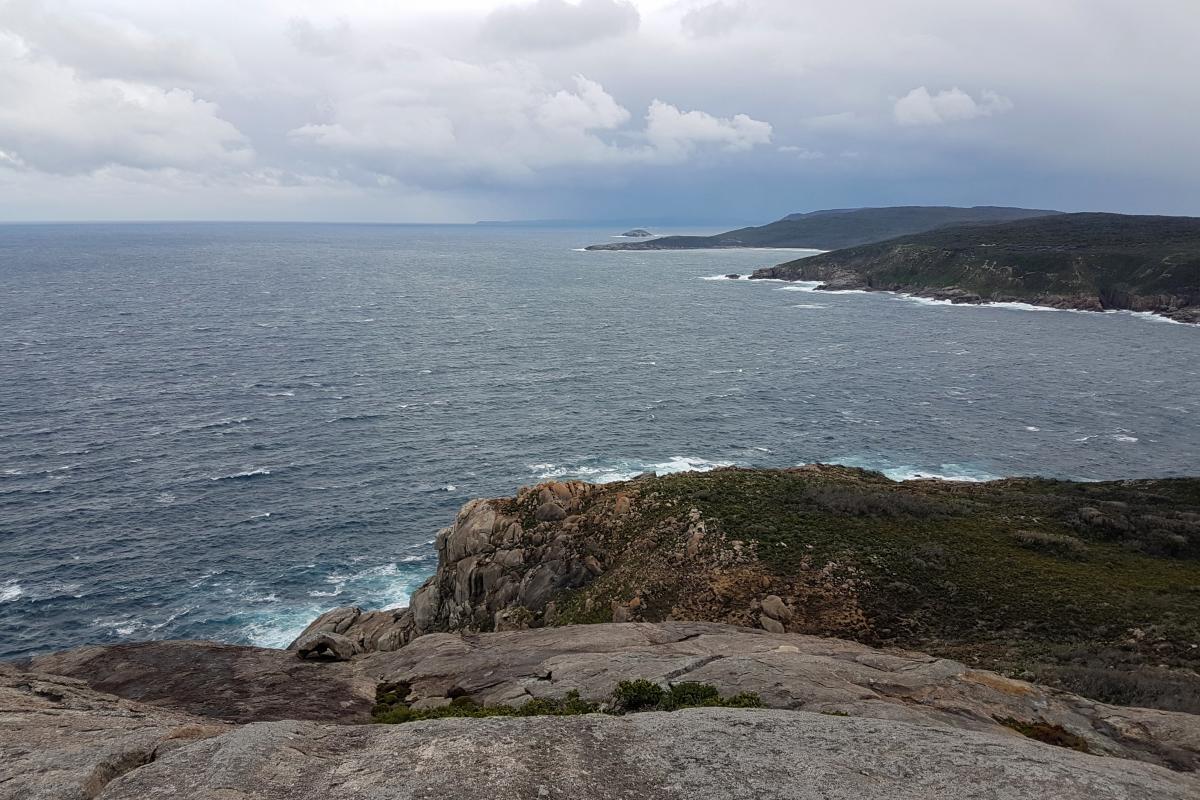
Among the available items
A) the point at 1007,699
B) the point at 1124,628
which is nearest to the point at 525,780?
the point at 1007,699

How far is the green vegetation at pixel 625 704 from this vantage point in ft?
62.9

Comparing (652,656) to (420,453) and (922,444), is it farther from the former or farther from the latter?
(922,444)

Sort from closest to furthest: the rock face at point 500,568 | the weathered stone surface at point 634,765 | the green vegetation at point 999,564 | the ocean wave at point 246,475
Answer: the weathered stone surface at point 634,765 < the green vegetation at point 999,564 < the rock face at point 500,568 < the ocean wave at point 246,475

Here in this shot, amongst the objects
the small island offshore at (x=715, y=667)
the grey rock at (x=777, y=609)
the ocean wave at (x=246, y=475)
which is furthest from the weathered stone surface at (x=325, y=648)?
the ocean wave at (x=246, y=475)

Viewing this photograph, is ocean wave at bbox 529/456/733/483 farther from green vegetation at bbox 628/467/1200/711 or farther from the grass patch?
the grass patch

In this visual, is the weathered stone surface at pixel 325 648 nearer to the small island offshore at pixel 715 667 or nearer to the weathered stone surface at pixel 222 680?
the small island offshore at pixel 715 667

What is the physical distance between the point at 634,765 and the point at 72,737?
1440 cm

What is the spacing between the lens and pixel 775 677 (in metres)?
21.4

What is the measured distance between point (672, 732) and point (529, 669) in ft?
36.7

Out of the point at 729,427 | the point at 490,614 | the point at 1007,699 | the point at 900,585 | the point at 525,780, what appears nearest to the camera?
the point at 525,780

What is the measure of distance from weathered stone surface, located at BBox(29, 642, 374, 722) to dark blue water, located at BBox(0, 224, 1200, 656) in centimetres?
1473

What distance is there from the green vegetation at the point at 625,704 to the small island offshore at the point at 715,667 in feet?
0.36

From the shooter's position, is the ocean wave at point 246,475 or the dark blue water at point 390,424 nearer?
the dark blue water at point 390,424

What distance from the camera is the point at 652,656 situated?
79.8 ft
